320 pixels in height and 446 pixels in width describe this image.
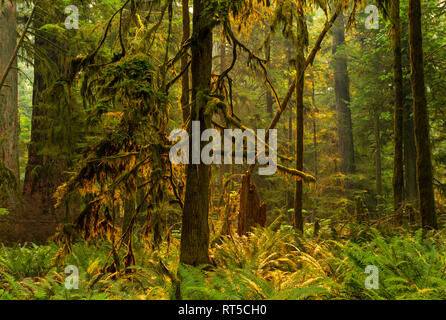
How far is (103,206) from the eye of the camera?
464 cm

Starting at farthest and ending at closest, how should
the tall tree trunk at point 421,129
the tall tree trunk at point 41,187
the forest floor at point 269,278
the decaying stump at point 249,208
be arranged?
the tall tree trunk at point 41,187
the decaying stump at point 249,208
the tall tree trunk at point 421,129
the forest floor at point 269,278

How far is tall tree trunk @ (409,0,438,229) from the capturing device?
6.91m

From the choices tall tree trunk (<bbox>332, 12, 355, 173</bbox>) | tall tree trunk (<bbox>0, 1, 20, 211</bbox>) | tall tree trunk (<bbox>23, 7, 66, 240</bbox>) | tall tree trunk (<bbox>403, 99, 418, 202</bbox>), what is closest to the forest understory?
tall tree trunk (<bbox>23, 7, 66, 240</bbox>)

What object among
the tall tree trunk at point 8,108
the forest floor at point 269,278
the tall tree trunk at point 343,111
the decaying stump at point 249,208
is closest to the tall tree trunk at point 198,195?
the forest floor at point 269,278

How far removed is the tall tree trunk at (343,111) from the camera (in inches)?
768

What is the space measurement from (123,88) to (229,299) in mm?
2565

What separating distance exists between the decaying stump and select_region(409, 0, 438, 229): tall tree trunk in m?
3.24

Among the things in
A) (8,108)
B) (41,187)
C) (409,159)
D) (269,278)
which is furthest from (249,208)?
(409,159)

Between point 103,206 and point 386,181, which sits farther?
point 386,181

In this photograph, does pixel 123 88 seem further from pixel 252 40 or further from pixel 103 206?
pixel 252 40

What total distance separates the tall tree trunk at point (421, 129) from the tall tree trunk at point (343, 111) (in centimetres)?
1182

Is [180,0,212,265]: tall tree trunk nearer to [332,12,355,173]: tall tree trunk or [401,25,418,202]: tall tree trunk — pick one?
[401,25,418,202]: tall tree trunk

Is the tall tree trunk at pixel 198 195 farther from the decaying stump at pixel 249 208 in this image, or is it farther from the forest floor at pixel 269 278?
the decaying stump at pixel 249 208
